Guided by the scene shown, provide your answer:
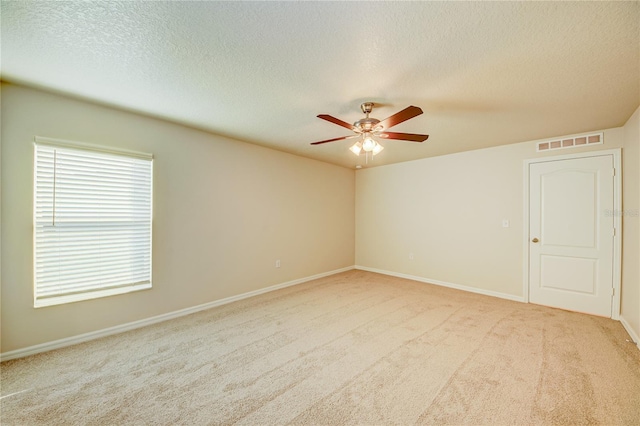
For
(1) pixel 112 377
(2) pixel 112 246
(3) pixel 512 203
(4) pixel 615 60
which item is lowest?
(1) pixel 112 377

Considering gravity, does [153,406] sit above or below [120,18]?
below

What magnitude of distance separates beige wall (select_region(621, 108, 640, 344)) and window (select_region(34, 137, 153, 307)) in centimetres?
540

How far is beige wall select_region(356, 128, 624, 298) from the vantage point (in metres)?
3.92

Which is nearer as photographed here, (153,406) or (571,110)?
(153,406)

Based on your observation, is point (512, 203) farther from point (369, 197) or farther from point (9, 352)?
point (9, 352)

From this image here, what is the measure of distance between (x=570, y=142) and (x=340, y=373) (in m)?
4.24

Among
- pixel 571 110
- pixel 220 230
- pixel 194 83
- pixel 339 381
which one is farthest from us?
pixel 220 230

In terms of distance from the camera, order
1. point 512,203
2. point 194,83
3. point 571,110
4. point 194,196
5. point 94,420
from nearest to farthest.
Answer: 1. point 94,420
2. point 194,83
3. point 571,110
4. point 194,196
5. point 512,203

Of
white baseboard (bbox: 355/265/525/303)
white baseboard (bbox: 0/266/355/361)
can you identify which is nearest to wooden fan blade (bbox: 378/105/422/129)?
white baseboard (bbox: 0/266/355/361)

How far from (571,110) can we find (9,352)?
19.3ft

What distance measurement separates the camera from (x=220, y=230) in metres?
3.68

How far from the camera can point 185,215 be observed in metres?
3.32

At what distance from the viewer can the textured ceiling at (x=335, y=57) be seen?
4.59ft

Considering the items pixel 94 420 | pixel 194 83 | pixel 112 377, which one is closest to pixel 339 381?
pixel 94 420
